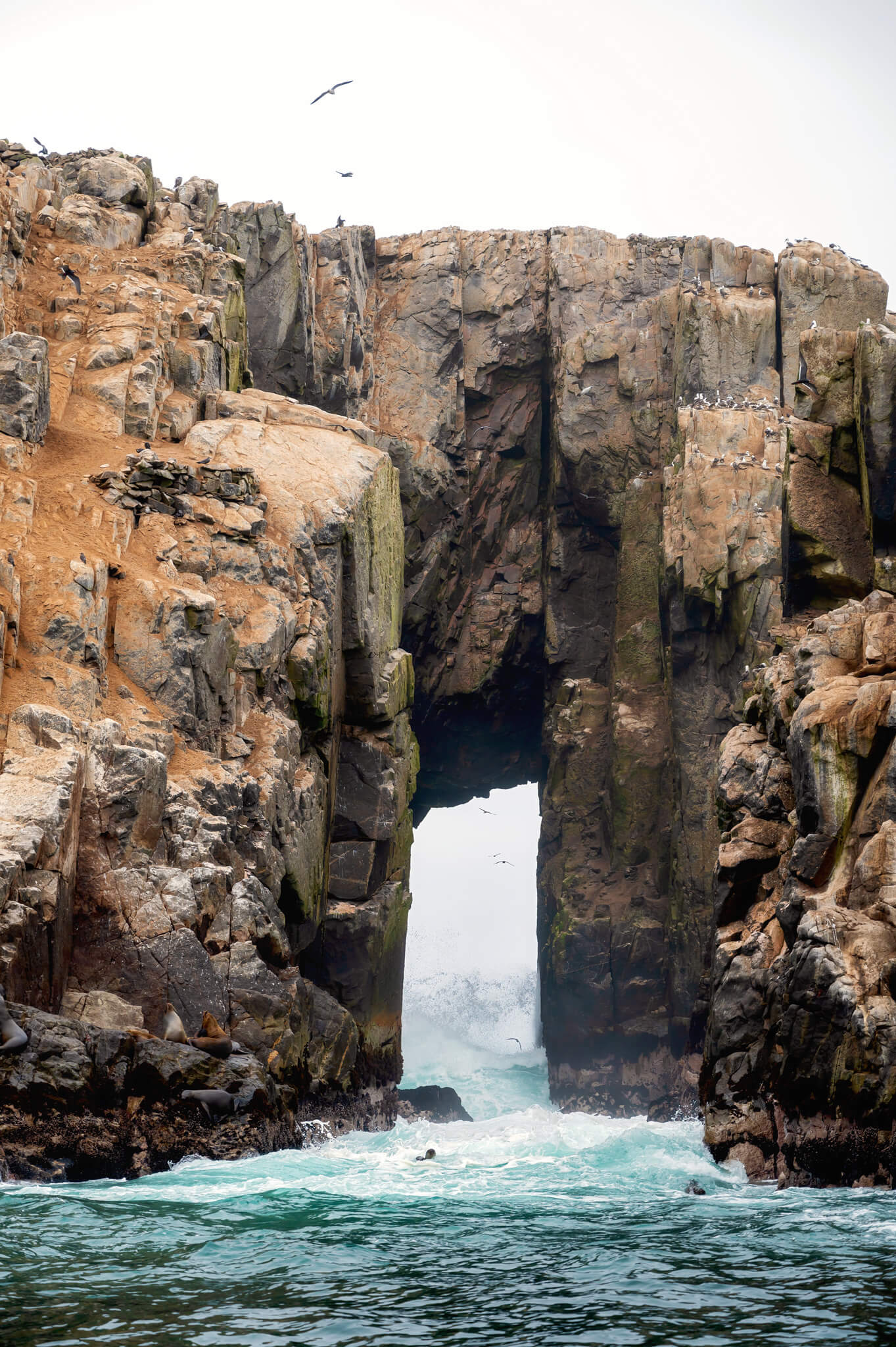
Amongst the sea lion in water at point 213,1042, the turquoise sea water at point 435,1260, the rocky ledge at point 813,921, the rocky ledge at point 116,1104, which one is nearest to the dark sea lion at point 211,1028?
the sea lion in water at point 213,1042

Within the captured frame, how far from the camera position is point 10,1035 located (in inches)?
800

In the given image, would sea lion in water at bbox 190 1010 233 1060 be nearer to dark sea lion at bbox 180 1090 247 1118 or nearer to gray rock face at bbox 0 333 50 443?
dark sea lion at bbox 180 1090 247 1118

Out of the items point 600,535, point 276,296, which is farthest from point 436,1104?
point 276,296

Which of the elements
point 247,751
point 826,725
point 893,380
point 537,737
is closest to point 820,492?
point 893,380

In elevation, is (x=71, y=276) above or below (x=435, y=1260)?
above

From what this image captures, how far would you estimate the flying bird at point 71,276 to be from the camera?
39938 mm

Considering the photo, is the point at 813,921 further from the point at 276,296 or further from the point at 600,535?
the point at 276,296

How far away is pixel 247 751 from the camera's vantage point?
31.5 m

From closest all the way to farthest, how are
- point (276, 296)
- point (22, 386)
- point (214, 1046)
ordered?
1. point (214, 1046)
2. point (22, 386)
3. point (276, 296)

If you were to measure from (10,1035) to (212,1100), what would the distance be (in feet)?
13.5

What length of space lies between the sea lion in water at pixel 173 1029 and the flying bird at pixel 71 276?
2437cm

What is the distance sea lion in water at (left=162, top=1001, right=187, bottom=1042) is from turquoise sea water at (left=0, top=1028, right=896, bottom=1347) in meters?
2.72

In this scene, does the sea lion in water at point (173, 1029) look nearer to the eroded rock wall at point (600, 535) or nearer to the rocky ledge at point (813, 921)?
the rocky ledge at point (813, 921)

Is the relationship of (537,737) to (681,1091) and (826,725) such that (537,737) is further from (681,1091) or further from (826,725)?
(826,725)
